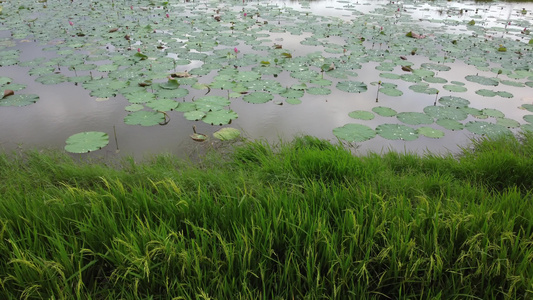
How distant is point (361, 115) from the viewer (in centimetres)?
405

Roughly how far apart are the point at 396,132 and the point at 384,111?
1.80 ft

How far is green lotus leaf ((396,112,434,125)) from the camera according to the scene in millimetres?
3908

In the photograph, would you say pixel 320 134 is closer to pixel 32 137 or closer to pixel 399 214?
pixel 399 214

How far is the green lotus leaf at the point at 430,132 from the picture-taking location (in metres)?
3.66

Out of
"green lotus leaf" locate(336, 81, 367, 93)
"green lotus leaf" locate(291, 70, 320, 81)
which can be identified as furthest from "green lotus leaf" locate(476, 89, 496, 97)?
"green lotus leaf" locate(291, 70, 320, 81)

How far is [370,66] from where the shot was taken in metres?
5.72

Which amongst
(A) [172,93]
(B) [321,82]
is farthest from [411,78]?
(A) [172,93]

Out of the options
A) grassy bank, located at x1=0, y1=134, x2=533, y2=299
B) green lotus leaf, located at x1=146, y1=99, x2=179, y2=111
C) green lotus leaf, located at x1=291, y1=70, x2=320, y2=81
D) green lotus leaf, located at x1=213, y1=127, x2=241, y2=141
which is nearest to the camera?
grassy bank, located at x1=0, y1=134, x2=533, y2=299

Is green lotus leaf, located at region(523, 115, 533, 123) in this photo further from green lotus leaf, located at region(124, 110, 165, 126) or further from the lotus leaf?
the lotus leaf

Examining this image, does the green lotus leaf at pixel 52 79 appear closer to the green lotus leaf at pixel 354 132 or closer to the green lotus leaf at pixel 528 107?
the green lotus leaf at pixel 354 132

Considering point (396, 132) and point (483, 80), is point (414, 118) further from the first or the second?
point (483, 80)

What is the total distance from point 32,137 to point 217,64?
298 centimetres

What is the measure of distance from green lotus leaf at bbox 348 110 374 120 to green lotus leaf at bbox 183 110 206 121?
6.22 feet

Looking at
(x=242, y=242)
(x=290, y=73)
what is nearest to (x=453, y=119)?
(x=290, y=73)
